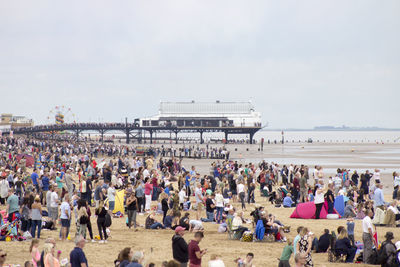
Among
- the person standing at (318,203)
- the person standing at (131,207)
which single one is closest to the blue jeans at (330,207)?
the person standing at (318,203)

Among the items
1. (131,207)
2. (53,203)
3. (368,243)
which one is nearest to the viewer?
(368,243)

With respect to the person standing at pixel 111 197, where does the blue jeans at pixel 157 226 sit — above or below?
below

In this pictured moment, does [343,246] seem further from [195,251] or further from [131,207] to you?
[131,207]

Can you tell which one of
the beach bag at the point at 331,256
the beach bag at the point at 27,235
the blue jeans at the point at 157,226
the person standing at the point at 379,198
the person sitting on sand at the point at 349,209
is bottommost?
the beach bag at the point at 331,256

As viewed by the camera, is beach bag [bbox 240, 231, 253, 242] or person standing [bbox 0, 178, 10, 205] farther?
person standing [bbox 0, 178, 10, 205]

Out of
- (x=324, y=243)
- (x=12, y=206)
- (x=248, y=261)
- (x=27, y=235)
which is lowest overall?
(x=324, y=243)

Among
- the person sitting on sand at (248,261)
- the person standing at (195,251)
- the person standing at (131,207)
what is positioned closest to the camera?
the person standing at (195,251)

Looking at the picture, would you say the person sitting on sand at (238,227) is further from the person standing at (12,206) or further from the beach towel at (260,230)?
the person standing at (12,206)

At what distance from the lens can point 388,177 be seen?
3256cm

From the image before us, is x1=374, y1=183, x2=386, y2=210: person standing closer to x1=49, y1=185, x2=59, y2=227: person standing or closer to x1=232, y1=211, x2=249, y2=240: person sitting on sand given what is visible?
x1=232, y1=211, x2=249, y2=240: person sitting on sand

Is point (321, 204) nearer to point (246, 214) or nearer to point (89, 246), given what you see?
point (246, 214)

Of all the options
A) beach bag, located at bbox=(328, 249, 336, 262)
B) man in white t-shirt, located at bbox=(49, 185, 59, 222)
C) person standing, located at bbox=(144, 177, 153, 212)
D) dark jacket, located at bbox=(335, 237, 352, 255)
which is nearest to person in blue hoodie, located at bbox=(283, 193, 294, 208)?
person standing, located at bbox=(144, 177, 153, 212)

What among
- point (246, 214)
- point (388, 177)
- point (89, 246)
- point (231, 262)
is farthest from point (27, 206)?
point (388, 177)

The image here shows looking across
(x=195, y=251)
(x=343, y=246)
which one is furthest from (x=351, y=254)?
(x=195, y=251)
